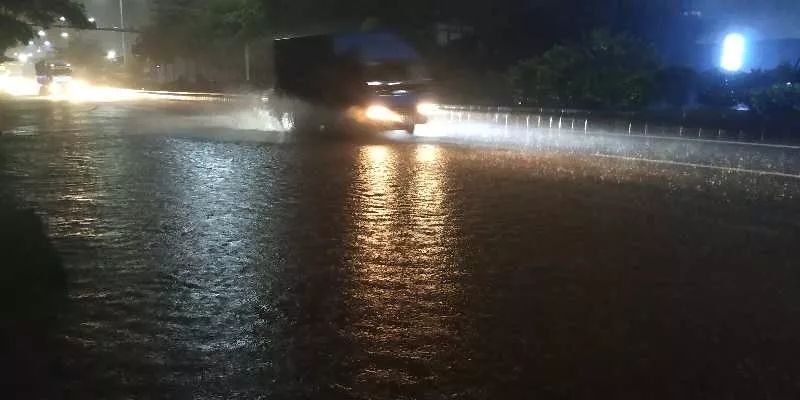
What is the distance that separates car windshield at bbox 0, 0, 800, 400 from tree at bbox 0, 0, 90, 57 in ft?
40.5

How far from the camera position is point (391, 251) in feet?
24.1

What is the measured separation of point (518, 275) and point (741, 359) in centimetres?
217

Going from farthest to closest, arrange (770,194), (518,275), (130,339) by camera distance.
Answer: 1. (770,194)
2. (518,275)
3. (130,339)

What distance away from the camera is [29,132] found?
20.9 m

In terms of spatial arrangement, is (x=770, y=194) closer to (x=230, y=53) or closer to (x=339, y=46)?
(x=339, y=46)

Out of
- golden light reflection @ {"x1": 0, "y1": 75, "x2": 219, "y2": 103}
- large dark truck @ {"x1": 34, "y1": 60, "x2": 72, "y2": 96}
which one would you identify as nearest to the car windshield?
golden light reflection @ {"x1": 0, "y1": 75, "x2": 219, "y2": 103}

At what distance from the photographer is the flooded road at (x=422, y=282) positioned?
14.6 ft

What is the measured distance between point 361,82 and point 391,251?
12.2 meters

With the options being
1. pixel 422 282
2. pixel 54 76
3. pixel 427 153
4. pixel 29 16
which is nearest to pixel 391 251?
pixel 422 282

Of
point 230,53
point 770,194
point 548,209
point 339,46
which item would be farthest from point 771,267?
point 230,53

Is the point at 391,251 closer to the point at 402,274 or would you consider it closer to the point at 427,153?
the point at 402,274

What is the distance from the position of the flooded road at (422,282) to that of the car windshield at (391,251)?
0.03 meters

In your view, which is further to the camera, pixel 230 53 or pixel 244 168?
pixel 230 53

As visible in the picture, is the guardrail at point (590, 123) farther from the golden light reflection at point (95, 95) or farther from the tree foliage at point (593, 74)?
the golden light reflection at point (95, 95)
